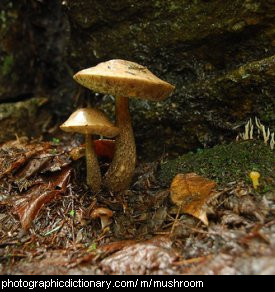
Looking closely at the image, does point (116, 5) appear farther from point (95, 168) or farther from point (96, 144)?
point (95, 168)

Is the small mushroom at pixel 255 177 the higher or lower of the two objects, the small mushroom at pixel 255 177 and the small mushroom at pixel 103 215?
the higher

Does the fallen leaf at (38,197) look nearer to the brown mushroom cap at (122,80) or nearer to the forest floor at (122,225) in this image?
the forest floor at (122,225)

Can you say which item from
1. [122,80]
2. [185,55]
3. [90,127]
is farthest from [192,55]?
[90,127]

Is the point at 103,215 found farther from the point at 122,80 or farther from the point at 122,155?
the point at 122,80

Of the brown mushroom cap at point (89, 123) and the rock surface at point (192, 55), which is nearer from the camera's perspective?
the brown mushroom cap at point (89, 123)

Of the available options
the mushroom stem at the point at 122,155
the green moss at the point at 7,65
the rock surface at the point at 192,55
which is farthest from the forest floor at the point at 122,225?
the green moss at the point at 7,65

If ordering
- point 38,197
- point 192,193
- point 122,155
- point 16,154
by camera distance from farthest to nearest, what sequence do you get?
point 16,154, point 122,155, point 38,197, point 192,193
